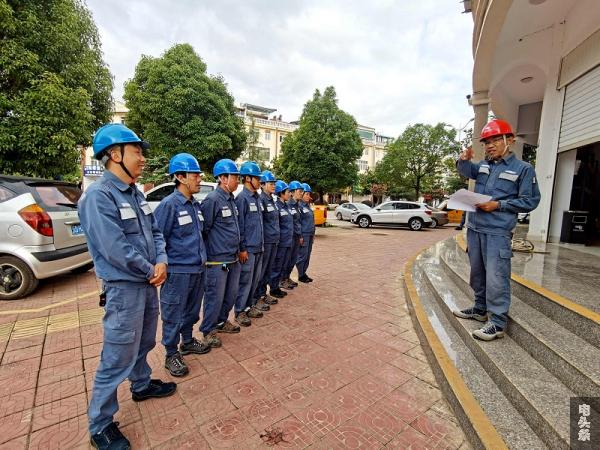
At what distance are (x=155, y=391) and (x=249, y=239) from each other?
1887mm

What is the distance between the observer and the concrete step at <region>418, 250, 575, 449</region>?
184 cm

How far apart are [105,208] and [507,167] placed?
3359 millimetres

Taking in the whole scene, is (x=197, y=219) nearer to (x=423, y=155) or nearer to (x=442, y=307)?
(x=442, y=307)

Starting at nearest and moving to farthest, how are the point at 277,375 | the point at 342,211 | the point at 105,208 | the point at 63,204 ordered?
the point at 105,208 < the point at 277,375 < the point at 63,204 < the point at 342,211

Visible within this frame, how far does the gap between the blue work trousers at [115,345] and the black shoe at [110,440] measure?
0.10 feet

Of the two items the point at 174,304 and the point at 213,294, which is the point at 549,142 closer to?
the point at 213,294

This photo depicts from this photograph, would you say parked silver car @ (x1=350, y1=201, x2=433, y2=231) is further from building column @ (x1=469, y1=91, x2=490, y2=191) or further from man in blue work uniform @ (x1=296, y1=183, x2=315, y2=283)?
man in blue work uniform @ (x1=296, y1=183, x2=315, y2=283)

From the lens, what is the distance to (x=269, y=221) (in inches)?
176

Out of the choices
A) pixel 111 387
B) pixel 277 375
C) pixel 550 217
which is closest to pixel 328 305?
pixel 277 375

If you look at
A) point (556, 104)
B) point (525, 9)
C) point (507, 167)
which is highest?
point (525, 9)

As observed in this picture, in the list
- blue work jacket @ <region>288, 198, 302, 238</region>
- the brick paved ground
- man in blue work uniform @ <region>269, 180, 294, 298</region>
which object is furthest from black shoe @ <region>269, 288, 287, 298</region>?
blue work jacket @ <region>288, 198, 302, 238</region>

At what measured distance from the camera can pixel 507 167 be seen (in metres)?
2.90

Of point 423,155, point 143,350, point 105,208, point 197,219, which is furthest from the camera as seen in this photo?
point 423,155

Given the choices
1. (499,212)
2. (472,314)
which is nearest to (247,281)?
(472,314)
